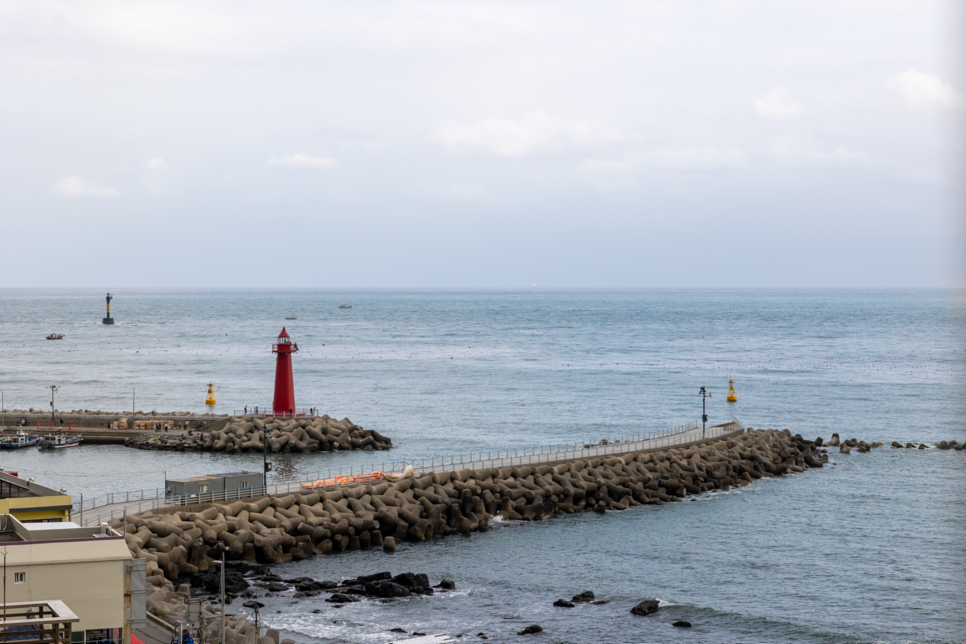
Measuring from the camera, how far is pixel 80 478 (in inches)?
2237

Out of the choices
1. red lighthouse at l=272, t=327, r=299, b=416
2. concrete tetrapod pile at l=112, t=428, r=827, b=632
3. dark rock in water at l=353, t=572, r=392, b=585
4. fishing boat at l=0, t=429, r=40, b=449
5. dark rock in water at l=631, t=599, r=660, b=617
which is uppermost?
red lighthouse at l=272, t=327, r=299, b=416

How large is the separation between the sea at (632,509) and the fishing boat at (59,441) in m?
1.65

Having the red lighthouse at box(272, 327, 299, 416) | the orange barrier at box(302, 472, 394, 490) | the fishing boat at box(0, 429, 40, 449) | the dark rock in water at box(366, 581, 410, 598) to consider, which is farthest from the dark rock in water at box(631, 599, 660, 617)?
the fishing boat at box(0, 429, 40, 449)

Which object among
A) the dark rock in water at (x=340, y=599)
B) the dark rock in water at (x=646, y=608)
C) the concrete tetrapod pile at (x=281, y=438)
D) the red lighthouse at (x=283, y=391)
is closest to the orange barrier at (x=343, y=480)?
the dark rock in water at (x=340, y=599)

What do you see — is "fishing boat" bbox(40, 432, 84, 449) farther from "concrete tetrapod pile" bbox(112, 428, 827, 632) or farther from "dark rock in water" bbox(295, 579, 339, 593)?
"dark rock in water" bbox(295, 579, 339, 593)

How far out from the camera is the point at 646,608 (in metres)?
33.7

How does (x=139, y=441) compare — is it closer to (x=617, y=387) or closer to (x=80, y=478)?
(x=80, y=478)

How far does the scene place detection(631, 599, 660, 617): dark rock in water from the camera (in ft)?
110

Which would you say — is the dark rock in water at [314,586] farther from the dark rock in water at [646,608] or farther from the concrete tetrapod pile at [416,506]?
the dark rock in water at [646,608]

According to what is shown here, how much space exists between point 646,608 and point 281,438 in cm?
3546

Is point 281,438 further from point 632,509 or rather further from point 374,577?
point 374,577

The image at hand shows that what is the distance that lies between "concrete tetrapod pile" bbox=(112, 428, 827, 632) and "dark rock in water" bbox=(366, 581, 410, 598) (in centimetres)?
492

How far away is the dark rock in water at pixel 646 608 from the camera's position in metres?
33.4

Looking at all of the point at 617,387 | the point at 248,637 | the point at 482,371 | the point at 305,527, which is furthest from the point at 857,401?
the point at 248,637
